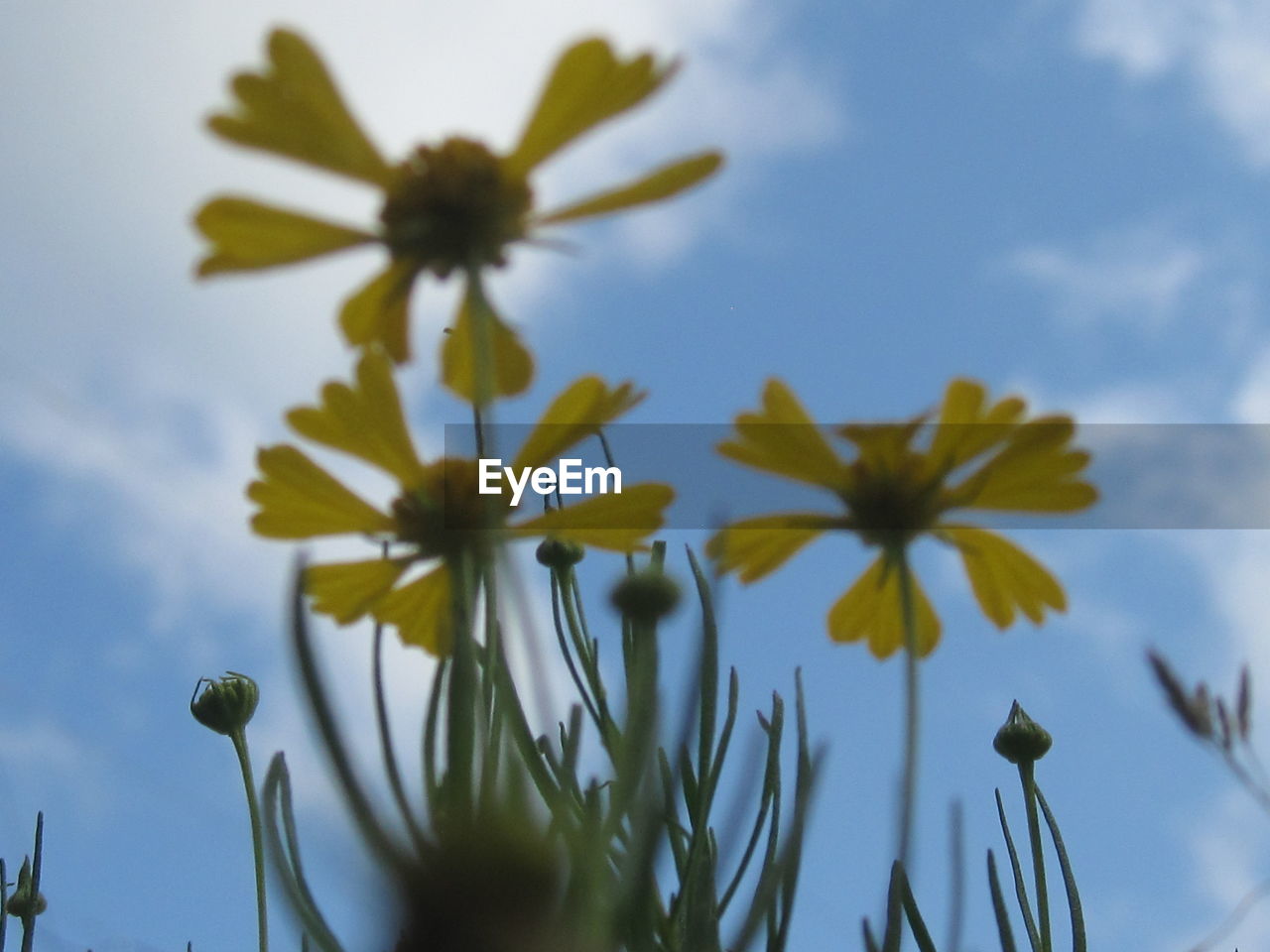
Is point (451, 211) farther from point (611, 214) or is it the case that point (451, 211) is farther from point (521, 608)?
point (521, 608)

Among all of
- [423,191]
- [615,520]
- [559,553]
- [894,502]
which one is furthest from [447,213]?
[559,553]

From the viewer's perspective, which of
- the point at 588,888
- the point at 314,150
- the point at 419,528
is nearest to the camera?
the point at 588,888

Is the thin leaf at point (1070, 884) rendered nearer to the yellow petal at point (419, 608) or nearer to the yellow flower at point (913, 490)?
the yellow flower at point (913, 490)

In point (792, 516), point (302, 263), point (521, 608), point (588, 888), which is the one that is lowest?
point (588, 888)

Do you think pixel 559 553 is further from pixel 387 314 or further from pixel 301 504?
pixel 387 314

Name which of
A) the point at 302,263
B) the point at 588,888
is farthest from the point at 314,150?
the point at 588,888

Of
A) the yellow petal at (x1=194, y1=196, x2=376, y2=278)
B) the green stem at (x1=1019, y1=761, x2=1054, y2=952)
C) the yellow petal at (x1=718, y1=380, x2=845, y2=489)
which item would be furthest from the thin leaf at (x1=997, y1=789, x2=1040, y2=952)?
the yellow petal at (x1=194, y1=196, x2=376, y2=278)

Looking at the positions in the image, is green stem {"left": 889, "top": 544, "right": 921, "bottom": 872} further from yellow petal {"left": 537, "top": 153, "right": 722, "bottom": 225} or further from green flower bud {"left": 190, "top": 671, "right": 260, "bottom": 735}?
green flower bud {"left": 190, "top": 671, "right": 260, "bottom": 735}

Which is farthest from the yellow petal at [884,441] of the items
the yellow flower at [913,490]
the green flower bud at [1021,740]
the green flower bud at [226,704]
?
the green flower bud at [226,704]
